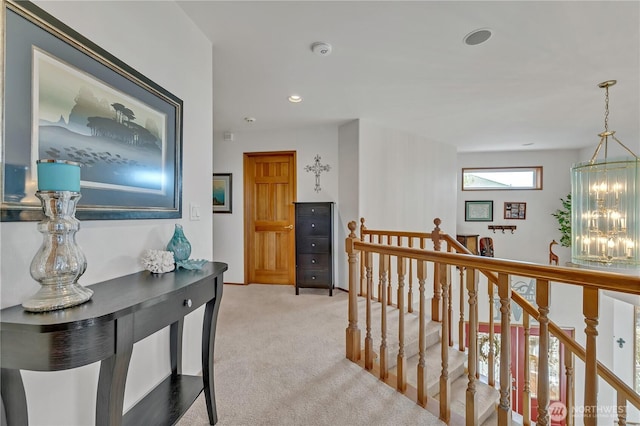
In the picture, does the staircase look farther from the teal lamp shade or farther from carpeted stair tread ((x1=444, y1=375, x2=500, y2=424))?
the teal lamp shade

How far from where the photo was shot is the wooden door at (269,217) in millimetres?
4371

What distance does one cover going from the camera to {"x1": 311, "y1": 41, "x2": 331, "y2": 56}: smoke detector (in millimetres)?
2116

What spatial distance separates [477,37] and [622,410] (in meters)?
2.48

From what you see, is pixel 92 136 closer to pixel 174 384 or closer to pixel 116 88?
pixel 116 88

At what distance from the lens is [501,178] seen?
20.0ft

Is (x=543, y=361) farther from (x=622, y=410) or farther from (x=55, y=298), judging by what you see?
(x=55, y=298)

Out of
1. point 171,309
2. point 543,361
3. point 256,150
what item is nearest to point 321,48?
point 171,309

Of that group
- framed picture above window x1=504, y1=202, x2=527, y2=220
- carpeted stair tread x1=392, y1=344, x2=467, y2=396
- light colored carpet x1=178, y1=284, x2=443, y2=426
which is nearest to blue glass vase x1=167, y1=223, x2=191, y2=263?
light colored carpet x1=178, y1=284, x2=443, y2=426

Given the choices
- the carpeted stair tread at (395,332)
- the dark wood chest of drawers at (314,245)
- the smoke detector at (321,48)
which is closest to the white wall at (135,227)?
the smoke detector at (321,48)

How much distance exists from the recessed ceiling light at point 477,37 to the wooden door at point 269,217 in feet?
9.02

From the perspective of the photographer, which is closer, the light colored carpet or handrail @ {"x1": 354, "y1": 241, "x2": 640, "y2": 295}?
handrail @ {"x1": 354, "y1": 241, "x2": 640, "y2": 295}

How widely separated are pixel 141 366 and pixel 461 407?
7.00ft

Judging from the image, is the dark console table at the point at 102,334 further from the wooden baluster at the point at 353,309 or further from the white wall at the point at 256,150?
the white wall at the point at 256,150

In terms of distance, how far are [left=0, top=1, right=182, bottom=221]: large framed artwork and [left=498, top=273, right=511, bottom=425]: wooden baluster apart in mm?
1746
